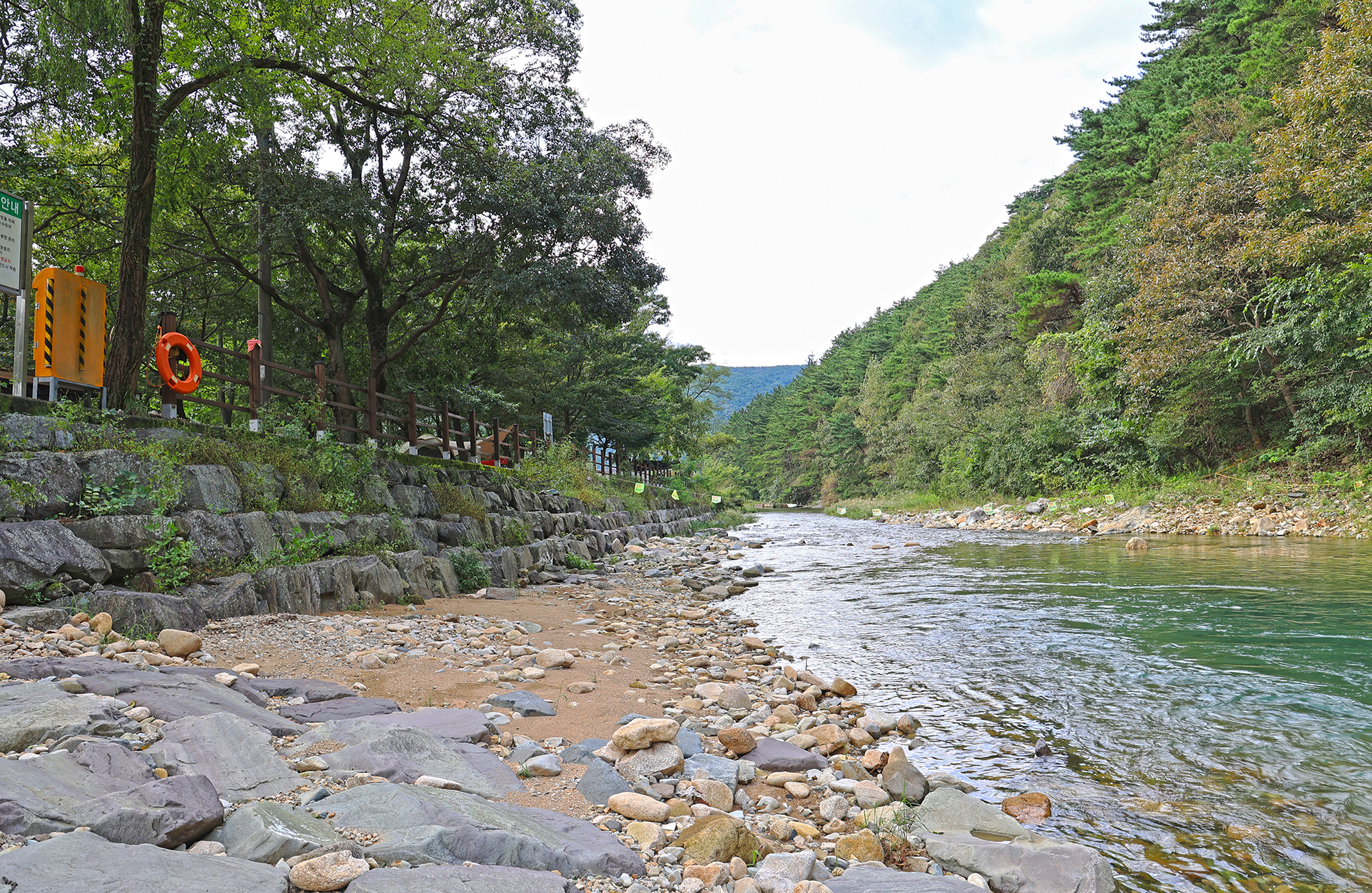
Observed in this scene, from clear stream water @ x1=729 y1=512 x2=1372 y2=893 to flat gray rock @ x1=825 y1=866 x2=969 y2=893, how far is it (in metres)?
0.91

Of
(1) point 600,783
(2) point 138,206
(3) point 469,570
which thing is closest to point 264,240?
(2) point 138,206

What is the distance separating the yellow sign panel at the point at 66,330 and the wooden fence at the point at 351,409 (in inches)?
23.5

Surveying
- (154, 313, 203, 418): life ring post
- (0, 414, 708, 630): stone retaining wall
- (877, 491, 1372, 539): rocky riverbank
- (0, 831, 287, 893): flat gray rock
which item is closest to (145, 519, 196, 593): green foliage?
(0, 414, 708, 630): stone retaining wall

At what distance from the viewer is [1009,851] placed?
2998 millimetres

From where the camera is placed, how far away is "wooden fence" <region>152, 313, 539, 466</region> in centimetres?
821

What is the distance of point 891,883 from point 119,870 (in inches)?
98.3

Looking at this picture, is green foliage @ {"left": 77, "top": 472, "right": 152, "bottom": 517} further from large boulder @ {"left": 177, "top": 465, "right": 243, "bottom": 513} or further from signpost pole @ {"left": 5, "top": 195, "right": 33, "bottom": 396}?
signpost pole @ {"left": 5, "top": 195, "right": 33, "bottom": 396}

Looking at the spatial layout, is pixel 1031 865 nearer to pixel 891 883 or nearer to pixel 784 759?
pixel 891 883

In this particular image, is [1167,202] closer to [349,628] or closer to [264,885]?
[349,628]

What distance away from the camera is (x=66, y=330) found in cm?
680

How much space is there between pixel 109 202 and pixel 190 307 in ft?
21.6

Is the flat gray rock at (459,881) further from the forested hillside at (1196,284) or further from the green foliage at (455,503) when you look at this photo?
the forested hillside at (1196,284)

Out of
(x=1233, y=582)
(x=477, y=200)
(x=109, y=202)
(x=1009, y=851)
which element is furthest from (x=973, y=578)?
(x=109, y=202)

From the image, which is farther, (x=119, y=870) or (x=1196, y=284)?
(x=1196, y=284)
